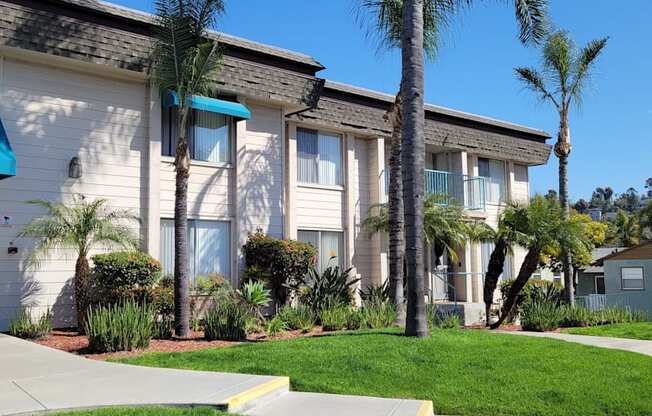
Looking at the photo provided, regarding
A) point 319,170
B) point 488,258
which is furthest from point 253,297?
point 488,258

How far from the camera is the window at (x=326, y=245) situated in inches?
745

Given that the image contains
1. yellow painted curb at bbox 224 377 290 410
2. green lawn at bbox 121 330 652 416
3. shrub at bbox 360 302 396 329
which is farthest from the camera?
shrub at bbox 360 302 396 329

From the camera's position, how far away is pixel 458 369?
9133mm

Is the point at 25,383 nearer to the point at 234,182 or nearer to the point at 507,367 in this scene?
the point at 507,367

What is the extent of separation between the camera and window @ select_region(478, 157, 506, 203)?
24875mm

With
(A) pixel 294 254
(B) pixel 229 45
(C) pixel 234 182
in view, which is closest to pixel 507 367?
(A) pixel 294 254

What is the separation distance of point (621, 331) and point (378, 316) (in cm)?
644

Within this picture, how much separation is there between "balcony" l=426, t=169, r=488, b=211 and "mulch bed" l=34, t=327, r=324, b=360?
1036 cm

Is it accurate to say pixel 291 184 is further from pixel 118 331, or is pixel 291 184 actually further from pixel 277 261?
pixel 118 331

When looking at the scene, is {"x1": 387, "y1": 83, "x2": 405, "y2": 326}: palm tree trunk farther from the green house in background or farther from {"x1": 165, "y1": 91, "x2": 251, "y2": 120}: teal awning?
the green house in background

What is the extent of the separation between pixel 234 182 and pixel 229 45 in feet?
11.4


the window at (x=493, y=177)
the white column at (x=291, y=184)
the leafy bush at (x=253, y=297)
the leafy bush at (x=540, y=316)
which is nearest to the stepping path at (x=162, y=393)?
the leafy bush at (x=253, y=297)

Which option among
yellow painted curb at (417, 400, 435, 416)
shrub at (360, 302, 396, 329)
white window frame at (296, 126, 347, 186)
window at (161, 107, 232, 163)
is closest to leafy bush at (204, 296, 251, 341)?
shrub at (360, 302, 396, 329)

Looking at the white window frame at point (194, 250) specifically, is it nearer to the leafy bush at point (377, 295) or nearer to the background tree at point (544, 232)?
the leafy bush at point (377, 295)
